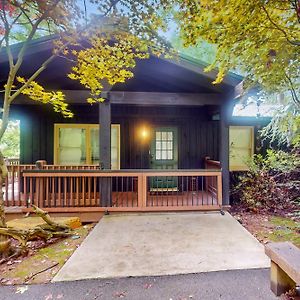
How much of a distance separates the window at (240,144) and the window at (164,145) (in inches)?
82.5

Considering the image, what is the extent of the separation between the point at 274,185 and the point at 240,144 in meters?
2.31

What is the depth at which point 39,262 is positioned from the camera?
3.15 meters

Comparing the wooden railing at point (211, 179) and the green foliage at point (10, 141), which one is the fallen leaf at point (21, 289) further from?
the green foliage at point (10, 141)

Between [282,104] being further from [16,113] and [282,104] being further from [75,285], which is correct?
[16,113]

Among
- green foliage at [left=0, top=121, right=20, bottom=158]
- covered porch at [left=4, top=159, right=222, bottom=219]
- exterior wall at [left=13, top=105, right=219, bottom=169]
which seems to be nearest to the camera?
covered porch at [left=4, top=159, right=222, bottom=219]

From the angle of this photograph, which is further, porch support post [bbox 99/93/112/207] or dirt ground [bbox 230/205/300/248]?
porch support post [bbox 99/93/112/207]

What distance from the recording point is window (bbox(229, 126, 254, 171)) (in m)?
7.82

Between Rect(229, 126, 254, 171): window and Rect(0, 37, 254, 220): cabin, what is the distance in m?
0.03

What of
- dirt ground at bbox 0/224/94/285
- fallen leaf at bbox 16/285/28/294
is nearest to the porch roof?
dirt ground at bbox 0/224/94/285

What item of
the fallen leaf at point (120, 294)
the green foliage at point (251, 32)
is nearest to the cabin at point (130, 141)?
the green foliage at point (251, 32)

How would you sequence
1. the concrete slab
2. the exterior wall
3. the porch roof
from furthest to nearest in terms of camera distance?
the exterior wall
the porch roof
the concrete slab

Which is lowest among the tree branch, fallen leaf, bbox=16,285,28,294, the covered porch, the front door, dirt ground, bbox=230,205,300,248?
dirt ground, bbox=230,205,300,248

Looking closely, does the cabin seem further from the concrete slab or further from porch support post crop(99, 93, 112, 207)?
the concrete slab

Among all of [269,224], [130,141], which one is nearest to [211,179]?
[269,224]
